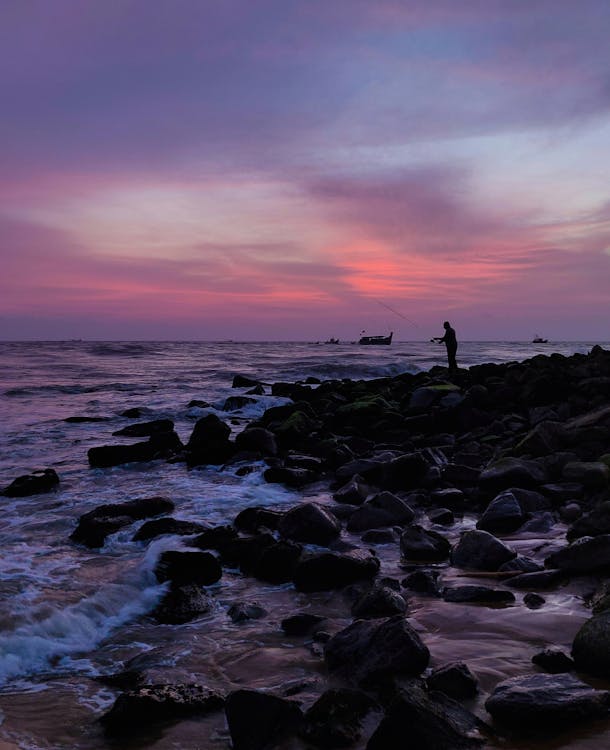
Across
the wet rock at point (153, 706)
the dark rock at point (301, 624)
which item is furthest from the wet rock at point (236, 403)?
the wet rock at point (153, 706)

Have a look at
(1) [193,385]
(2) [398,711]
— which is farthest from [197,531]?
(1) [193,385]

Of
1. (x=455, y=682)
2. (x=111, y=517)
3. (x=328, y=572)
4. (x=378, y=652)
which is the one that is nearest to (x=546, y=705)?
(x=455, y=682)

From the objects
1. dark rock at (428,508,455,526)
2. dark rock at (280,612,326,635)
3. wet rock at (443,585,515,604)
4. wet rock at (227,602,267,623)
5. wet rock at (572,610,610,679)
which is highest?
wet rock at (572,610,610,679)

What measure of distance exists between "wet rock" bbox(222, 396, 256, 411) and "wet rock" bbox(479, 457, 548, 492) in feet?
42.1

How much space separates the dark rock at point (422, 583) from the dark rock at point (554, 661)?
1204mm

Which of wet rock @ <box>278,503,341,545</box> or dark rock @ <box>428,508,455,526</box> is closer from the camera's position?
wet rock @ <box>278,503,341,545</box>

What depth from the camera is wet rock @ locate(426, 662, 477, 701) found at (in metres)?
3.02

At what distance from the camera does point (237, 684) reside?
3.41 m

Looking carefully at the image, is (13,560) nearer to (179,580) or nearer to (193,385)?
(179,580)

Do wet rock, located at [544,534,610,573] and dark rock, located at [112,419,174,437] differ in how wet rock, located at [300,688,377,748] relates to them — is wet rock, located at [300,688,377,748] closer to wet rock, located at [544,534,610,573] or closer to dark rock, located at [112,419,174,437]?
wet rock, located at [544,534,610,573]

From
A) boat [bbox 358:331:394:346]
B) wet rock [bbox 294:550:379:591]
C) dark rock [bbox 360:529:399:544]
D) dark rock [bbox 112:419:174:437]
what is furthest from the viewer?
boat [bbox 358:331:394:346]

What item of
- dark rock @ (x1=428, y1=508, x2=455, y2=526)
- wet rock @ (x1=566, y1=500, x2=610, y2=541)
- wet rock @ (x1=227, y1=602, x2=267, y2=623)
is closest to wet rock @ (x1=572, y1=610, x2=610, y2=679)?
wet rock @ (x1=227, y1=602, x2=267, y2=623)

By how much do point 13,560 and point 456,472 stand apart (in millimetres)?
5226

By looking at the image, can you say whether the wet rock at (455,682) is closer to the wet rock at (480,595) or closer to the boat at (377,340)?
the wet rock at (480,595)
